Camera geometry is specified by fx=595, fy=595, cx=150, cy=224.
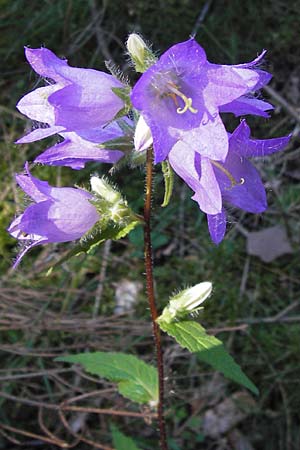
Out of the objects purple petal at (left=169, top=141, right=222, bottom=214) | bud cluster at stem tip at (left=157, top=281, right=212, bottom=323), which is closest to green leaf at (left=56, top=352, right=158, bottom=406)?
bud cluster at stem tip at (left=157, top=281, right=212, bottom=323)

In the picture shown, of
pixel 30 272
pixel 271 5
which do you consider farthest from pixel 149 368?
pixel 271 5

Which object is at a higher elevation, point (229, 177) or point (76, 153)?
point (229, 177)

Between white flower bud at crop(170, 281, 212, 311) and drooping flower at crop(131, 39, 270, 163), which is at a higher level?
drooping flower at crop(131, 39, 270, 163)

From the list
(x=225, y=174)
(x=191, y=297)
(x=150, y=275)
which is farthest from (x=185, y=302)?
(x=225, y=174)

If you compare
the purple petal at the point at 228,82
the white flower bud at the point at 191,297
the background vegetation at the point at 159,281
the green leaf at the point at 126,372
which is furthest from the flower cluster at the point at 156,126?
the background vegetation at the point at 159,281

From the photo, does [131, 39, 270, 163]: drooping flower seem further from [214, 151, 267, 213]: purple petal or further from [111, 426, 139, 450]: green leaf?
[111, 426, 139, 450]: green leaf

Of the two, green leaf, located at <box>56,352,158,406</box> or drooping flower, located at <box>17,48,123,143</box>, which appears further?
green leaf, located at <box>56,352,158,406</box>

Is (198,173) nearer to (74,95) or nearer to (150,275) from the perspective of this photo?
(74,95)

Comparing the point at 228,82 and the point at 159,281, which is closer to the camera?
the point at 228,82
